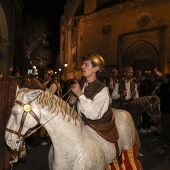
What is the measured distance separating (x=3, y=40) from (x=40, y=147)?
9339 mm

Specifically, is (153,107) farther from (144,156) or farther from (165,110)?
(144,156)

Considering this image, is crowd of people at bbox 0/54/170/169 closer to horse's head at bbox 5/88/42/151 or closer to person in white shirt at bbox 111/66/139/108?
person in white shirt at bbox 111/66/139/108

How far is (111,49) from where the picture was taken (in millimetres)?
23969

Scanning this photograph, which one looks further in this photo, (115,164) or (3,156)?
(115,164)

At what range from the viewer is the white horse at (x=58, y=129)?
242 cm

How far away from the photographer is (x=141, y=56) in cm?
2195

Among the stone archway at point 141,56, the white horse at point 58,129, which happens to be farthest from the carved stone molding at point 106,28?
the white horse at point 58,129

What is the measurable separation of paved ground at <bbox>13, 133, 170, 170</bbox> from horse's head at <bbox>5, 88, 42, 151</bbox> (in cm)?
323

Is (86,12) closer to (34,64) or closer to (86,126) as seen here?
(34,64)

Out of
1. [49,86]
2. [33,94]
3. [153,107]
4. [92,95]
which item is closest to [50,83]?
[49,86]

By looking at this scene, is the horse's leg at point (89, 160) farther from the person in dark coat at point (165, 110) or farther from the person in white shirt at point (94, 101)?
the person in dark coat at point (165, 110)

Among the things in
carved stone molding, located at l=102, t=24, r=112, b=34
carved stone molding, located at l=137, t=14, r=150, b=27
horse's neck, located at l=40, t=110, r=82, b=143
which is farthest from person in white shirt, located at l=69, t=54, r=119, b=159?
carved stone molding, located at l=102, t=24, r=112, b=34

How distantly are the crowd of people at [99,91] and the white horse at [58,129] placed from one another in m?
0.23

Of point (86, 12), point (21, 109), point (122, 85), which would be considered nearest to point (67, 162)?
point (21, 109)
